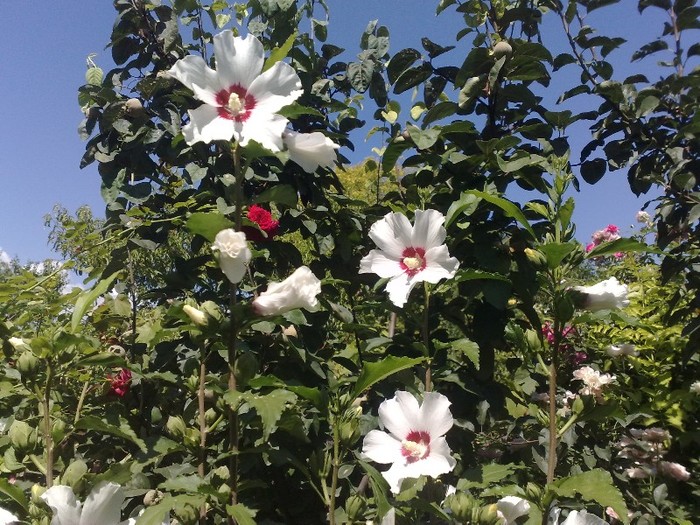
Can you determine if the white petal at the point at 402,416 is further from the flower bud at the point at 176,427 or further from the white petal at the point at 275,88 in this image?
the white petal at the point at 275,88

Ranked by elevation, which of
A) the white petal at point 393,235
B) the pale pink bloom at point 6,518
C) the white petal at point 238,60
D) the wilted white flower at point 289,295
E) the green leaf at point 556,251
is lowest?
the pale pink bloom at point 6,518

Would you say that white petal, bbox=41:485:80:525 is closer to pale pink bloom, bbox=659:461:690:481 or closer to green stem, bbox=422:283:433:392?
green stem, bbox=422:283:433:392

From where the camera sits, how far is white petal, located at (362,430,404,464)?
1.30 metres

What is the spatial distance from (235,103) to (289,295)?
1.26ft

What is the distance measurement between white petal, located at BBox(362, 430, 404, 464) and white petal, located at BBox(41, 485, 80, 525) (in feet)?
1.96

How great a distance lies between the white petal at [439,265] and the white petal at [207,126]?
599 millimetres

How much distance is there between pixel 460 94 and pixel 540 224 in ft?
1.77

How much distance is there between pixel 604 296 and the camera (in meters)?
1.22

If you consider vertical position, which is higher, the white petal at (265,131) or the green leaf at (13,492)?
the white petal at (265,131)

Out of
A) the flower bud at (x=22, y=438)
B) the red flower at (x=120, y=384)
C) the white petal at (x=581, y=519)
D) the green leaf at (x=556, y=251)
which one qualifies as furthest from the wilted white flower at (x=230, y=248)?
the red flower at (x=120, y=384)

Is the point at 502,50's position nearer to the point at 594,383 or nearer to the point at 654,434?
the point at 594,383

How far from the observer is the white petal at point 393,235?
1.52 m

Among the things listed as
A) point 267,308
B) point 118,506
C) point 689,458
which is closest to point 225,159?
point 267,308

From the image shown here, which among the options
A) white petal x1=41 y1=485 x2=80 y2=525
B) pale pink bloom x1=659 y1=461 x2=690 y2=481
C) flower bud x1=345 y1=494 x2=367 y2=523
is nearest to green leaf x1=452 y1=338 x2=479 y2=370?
flower bud x1=345 y1=494 x2=367 y2=523
